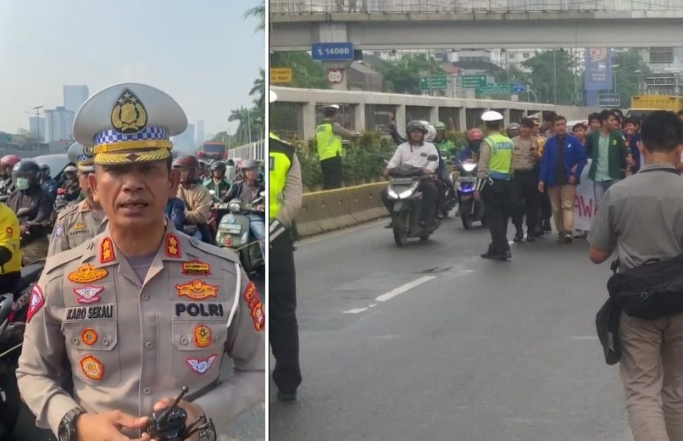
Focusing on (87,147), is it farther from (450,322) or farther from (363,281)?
(450,322)

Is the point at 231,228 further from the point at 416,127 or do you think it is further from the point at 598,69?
the point at 598,69

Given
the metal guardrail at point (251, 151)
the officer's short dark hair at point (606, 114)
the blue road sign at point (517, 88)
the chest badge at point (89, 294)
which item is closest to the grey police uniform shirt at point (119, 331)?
the chest badge at point (89, 294)

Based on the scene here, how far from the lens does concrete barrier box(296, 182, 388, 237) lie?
2.56 m

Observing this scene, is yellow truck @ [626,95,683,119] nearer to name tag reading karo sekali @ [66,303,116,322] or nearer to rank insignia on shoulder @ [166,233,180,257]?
rank insignia on shoulder @ [166,233,180,257]

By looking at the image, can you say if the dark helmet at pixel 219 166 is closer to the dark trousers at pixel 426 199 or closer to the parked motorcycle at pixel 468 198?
the dark trousers at pixel 426 199

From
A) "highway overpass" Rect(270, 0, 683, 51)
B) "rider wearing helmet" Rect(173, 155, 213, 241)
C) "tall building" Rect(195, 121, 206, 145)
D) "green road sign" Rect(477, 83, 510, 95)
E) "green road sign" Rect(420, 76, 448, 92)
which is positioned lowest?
"rider wearing helmet" Rect(173, 155, 213, 241)

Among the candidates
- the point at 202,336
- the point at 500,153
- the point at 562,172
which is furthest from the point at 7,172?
the point at 562,172

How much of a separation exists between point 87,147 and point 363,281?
37.6 inches

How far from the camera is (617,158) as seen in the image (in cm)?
279

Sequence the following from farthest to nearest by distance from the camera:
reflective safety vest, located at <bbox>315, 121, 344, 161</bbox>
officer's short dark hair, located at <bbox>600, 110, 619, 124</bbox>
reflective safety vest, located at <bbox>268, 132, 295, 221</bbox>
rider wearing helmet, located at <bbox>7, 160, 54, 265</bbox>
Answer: officer's short dark hair, located at <bbox>600, 110, 619, 124</bbox>, reflective safety vest, located at <bbox>315, 121, 344, 161</bbox>, reflective safety vest, located at <bbox>268, 132, 295, 221</bbox>, rider wearing helmet, located at <bbox>7, 160, 54, 265</bbox>

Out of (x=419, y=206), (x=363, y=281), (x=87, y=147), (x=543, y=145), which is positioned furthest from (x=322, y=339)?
(x=87, y=147)

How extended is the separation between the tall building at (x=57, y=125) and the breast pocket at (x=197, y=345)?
0.44m

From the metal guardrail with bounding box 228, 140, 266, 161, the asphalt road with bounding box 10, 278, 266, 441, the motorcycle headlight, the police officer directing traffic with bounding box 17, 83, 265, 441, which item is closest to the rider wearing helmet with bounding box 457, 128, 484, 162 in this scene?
the motorcycle headlight

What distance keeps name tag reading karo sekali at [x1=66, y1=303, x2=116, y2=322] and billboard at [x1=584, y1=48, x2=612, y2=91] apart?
1278 mm
